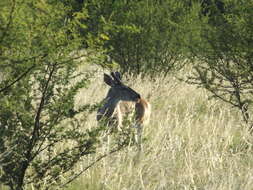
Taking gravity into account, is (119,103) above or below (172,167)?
above

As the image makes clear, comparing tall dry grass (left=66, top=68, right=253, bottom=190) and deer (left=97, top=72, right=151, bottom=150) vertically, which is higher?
deer (left=97, top=72, right=151, bottom=150)

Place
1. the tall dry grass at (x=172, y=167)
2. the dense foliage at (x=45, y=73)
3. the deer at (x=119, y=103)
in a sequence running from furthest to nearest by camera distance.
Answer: the deer at (x=119, y=103) < the tall dry grass at (x=172, y=167) < the dense foliage at (x=45, y=73)

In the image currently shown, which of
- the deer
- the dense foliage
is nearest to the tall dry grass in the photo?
the deer

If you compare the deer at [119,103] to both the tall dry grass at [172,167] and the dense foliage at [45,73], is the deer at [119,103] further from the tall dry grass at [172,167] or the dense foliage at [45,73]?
the dense foliage at [45,73]

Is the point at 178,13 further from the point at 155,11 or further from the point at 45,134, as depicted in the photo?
the point at 45,134

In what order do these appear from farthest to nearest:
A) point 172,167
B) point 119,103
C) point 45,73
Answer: point 119,103, point 172,167, point 45,73

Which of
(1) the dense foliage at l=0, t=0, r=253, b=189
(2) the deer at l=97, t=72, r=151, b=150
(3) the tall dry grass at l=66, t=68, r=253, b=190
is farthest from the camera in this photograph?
(2) the deer at l=97, t=72, r=151, b=150

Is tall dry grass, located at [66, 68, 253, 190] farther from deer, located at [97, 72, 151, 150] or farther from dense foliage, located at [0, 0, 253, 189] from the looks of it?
dense foliage, located at [0, 0, 253, 189]

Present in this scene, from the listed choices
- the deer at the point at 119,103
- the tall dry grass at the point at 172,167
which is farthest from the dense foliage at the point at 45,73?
the deer at the point at 119,103

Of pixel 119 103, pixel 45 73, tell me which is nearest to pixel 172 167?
pixel 119 103

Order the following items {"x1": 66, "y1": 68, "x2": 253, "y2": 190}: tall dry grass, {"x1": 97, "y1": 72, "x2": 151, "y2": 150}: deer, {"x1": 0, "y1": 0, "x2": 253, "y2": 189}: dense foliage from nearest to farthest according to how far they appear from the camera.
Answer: {"x1": 0, "y1": 0, "x2": 253, "y2": 189}: dense foliage
{"x1": 66, "y1": 68, "x2": 253, "y2": 190}: tall dry grass
{"x1": 97, "y1": 72, "x2": 151, "y2": 150}: deer

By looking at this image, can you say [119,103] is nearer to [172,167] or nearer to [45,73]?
[172,167]

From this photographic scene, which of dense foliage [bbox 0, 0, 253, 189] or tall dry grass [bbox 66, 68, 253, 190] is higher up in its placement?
dense foliage [bbox 0, 0, 253, 189]

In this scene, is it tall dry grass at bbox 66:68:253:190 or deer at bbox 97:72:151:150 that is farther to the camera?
deer at bbox 97:72:151:150
